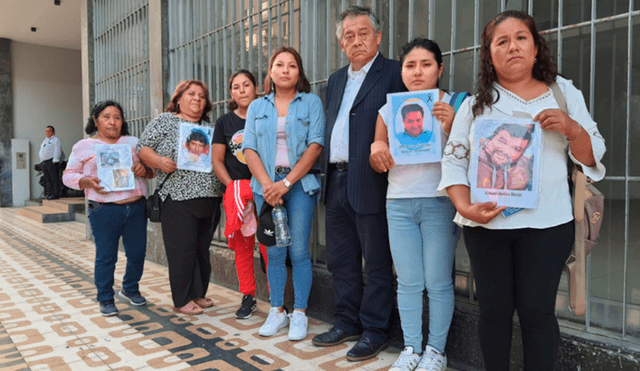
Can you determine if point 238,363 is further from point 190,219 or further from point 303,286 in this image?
point 190,219

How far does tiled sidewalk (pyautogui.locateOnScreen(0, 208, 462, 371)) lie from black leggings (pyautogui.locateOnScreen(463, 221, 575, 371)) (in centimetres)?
83

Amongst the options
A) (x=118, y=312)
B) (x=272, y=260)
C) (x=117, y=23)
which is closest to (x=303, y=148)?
(x=272, y=260)

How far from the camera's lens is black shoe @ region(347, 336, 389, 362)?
2.52m

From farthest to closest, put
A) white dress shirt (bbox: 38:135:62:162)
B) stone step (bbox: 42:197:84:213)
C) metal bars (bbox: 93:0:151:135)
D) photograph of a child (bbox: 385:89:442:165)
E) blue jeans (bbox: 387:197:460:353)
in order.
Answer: white dress shirt (bbox: 38:135:62:162), stone step (bbox: 42:197:84:213), metal bars (bbox: 93:0:151:135), blue jeans (bbox: 387:197:460:353), photograph of a child (bbox: 385:89:442:165)

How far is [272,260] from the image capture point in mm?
3020

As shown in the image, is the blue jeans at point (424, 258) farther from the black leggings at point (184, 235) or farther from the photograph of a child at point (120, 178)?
the photograph of a child at point (120, 178)

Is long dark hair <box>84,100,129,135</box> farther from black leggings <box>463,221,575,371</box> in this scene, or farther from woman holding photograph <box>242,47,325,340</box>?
black leggings <box>463,221,575,371</box>

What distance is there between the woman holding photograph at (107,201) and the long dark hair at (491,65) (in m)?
2.58

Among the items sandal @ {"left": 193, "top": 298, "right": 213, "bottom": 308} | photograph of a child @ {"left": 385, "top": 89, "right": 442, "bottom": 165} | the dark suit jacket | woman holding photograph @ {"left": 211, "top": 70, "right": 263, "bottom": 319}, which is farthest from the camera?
sandal @ {"left": 193, "top": 298, "right": 213, "bottom": 308}

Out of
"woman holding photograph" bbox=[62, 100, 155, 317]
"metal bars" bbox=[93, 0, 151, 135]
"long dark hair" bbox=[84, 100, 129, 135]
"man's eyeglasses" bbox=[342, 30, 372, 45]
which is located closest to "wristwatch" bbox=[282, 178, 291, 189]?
"man's eyeglasses" bbox=[342, 30, 372, 45]

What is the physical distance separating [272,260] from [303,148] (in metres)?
0.77

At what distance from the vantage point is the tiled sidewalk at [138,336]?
8.34 ft

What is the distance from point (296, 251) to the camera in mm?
2877

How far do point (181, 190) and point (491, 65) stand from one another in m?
2.30
